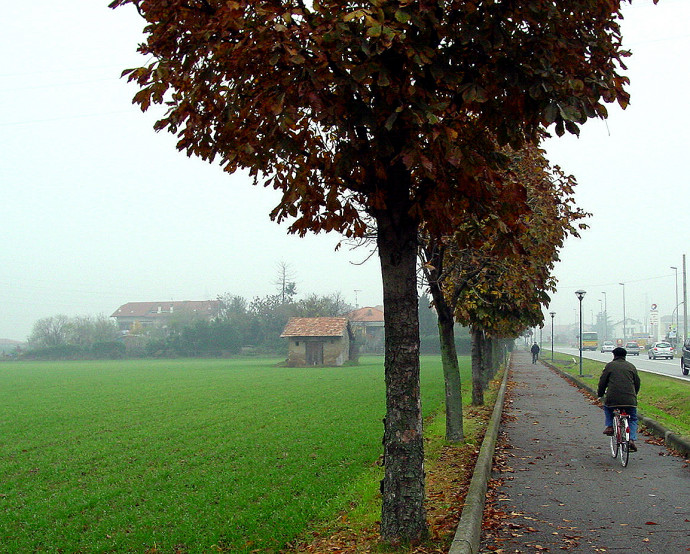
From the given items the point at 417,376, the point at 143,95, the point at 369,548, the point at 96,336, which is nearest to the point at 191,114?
the point at 143,95

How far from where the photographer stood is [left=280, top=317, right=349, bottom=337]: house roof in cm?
7075

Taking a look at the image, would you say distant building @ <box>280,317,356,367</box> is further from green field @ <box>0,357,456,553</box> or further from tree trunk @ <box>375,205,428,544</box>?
tree trunk @ <box>375,205,428,544</box>

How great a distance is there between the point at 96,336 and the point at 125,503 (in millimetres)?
105977

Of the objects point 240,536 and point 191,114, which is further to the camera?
point 240,536

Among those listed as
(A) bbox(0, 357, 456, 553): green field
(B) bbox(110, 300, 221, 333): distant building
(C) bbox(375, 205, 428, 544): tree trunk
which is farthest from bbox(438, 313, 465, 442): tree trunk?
(B) bbox(110, 300, 221, 333): distant building

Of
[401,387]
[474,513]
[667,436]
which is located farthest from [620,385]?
[401,387]

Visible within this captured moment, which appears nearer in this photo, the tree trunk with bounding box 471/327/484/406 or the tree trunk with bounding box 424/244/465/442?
the tree trunk with bounding box 424/244/465/442

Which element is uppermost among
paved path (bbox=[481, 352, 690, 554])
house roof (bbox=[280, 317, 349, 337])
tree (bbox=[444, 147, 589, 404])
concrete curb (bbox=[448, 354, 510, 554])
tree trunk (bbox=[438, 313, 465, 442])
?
tree (bbox=[444, 147, 589, 404])

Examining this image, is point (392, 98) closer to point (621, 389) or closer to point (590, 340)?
point (621, 389)

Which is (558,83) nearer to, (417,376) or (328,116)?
(328,116)

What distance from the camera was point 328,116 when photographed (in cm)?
557

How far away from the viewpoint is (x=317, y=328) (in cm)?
7188

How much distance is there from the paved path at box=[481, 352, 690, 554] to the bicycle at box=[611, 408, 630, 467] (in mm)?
214

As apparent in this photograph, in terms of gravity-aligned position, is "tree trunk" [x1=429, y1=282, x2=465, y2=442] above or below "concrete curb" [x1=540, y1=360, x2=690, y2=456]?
above
